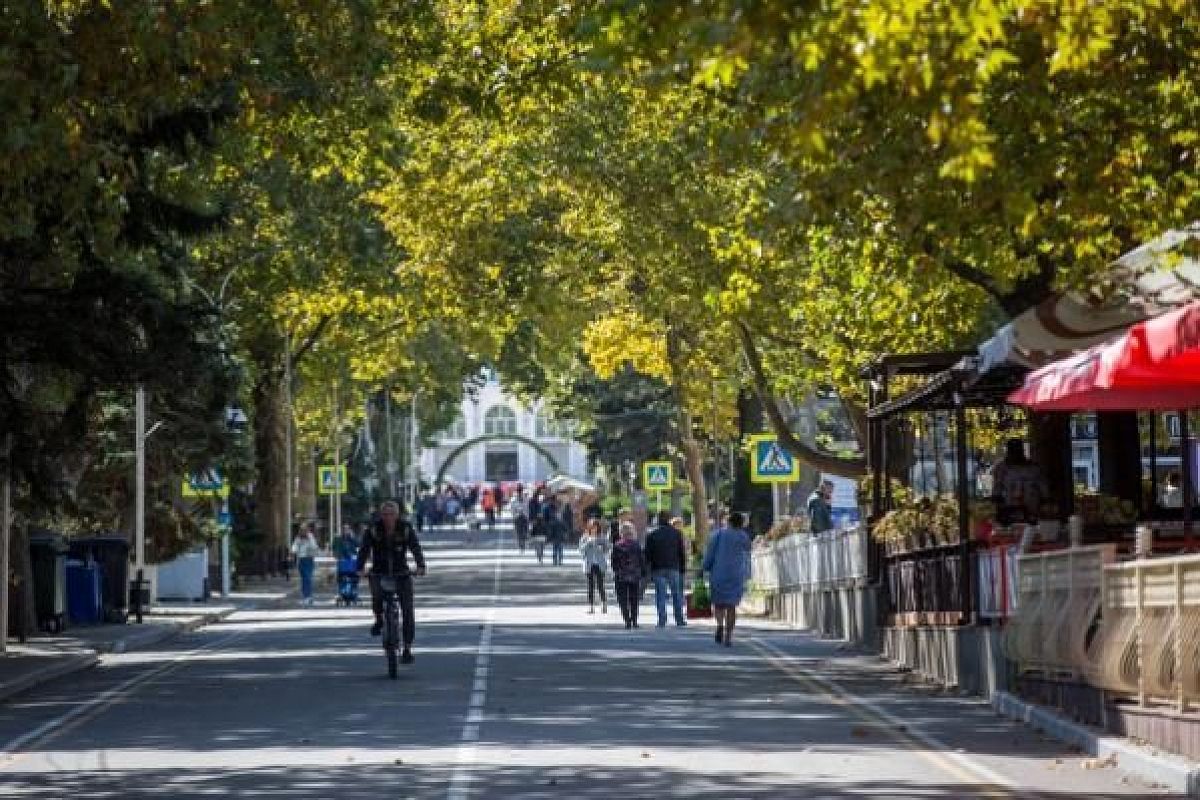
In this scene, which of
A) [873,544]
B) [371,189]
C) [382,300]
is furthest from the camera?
[382,300]

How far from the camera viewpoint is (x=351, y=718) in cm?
2209

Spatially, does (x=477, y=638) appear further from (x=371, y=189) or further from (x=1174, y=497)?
(x=371, y=189)

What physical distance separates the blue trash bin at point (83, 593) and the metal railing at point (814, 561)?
11.1 meters

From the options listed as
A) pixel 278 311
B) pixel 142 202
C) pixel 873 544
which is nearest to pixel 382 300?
pixel 278 311

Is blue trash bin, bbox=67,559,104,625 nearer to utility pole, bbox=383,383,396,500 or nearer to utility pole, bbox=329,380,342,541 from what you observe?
utility pole, bbox=329,380,342,541

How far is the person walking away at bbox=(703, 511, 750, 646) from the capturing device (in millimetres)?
35094

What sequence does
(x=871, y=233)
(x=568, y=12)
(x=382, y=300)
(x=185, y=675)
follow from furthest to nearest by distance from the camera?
1. (x=382, y=300)
2. (x=185, y=675)
3. (x=568, y=12)
4. (x=871, y=233)

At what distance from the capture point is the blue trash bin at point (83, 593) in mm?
44875

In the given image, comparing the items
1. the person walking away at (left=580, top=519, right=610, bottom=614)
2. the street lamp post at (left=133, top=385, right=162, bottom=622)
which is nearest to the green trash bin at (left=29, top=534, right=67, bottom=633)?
the street lamp post at (left=133, top=385, right=162, bottom=622)

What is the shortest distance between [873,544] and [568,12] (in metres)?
9.02

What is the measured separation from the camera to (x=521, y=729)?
2052 centimetres

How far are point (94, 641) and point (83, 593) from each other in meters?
6.90

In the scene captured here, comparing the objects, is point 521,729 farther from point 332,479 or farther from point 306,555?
point 332,479

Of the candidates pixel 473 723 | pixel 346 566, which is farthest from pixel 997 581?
pixel 346 566
